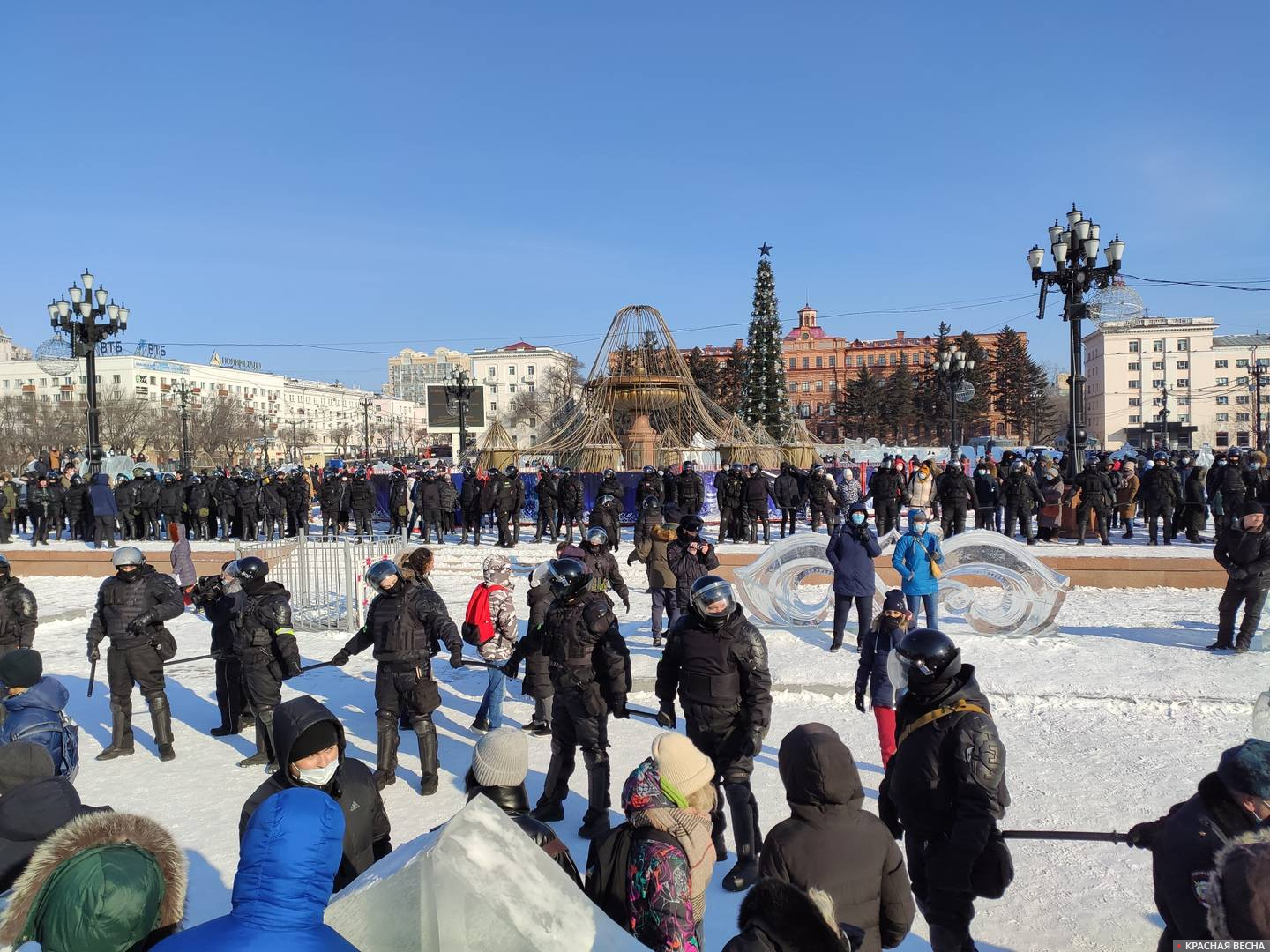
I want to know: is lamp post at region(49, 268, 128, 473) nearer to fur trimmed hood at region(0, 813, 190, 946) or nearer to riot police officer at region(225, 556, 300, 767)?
riot police officer at region(225, 556, 300, 767)

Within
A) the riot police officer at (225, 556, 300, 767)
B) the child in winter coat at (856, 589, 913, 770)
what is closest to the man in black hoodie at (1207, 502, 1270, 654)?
the child in winter coat at (856, 589, 913, 770)

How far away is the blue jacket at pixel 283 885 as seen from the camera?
70.1 inches

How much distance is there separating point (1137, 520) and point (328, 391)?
128 m

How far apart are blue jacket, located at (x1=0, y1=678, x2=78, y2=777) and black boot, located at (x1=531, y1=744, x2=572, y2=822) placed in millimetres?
2498

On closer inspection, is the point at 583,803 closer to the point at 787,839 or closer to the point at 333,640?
the point at 787,839

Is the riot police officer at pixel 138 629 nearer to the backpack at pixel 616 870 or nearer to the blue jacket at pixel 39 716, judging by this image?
the blue jacket at pixel 39 716

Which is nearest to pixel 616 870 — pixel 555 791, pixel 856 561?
pixel 555 791

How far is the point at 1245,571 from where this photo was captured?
822cm

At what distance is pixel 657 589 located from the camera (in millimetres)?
9461

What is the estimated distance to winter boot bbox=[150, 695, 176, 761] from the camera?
6.47 meters

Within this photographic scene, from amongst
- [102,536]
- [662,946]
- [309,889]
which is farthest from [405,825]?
[102,536]

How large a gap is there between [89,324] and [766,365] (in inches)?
1241

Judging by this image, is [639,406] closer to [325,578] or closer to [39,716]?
[325,578]

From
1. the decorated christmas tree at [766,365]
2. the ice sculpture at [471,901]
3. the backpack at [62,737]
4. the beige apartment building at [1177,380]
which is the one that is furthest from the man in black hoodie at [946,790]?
the beige apartment building at [1177,380]
